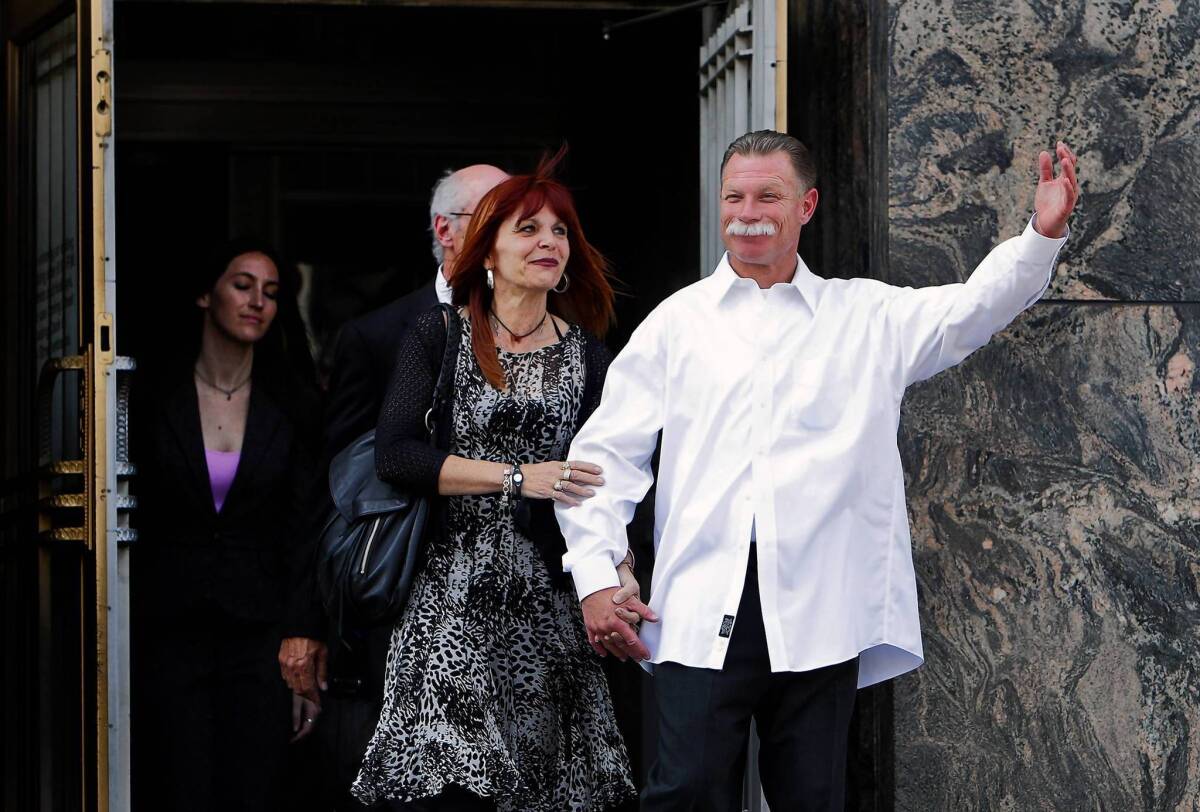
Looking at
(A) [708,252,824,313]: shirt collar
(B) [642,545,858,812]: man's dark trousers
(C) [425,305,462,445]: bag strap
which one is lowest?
(B) [642,545,858,812]: man's dark trousers

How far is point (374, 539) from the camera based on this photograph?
13.4 feet

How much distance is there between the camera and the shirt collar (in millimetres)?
3793

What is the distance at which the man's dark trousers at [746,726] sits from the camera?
360cm

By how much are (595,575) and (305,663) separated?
1.04 metres

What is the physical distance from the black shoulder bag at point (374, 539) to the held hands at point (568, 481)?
338 millimetres

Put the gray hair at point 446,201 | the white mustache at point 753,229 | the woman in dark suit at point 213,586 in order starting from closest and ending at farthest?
1. the white mustache at point 753,229
2. the gray hair at point 446,201
3. the woman in dark suit at point 213,586

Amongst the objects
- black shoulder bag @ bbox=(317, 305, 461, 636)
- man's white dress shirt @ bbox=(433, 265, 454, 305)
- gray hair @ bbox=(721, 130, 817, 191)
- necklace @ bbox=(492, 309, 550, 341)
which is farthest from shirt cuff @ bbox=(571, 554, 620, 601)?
man's white dress shirt @ bbox=(433, 265, 454, 305)

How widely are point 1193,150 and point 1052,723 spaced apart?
1555mm

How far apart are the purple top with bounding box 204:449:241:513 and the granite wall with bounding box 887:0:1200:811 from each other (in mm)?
1903

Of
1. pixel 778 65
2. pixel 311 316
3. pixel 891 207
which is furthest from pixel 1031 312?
pixel 311 316

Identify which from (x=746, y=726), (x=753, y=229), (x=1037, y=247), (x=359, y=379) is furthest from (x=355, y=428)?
(x=1037, y=247)

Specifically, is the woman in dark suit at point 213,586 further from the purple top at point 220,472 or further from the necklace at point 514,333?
the necklace at point 514,333

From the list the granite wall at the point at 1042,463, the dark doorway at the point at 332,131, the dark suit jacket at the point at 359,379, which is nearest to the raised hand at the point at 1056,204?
the granite wall at the point at 1042,463

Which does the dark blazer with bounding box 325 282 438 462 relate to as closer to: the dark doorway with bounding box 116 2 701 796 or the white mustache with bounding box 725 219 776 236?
the white mustache with bounding box 725 219 776 236
